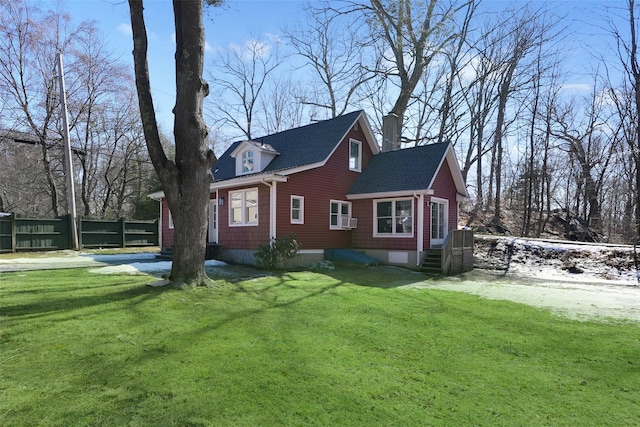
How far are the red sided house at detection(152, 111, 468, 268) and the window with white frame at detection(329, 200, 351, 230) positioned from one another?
0.13 ft

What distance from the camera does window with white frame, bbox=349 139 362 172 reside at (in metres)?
15.9

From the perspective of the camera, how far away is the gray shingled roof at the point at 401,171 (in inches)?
547

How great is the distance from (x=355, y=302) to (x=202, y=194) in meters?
3.82

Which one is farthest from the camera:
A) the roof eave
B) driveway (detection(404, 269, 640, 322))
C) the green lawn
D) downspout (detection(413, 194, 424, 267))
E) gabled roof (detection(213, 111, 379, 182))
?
gabled roof (detection(213, 111, 379, 182))

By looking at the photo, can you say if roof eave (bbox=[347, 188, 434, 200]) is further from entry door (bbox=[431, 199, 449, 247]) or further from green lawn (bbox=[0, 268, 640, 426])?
green lawn (bbox=[0, 268, 640, 426])

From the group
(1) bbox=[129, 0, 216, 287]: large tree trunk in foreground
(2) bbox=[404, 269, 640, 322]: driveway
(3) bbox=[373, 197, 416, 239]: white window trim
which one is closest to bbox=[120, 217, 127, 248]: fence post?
(3) bbox=[373, 197, 416, 239]: white window trim

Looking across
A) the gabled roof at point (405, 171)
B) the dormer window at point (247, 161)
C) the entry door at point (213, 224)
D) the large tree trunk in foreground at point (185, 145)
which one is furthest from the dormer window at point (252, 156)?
the large tree trunk in foreground at point (185, 145)

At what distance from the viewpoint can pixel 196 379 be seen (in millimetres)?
3549

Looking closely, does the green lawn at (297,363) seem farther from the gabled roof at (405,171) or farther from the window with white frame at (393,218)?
the gabled roof at (405,171)

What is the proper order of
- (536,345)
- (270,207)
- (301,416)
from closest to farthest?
(301,416), (536,345), (270,207)

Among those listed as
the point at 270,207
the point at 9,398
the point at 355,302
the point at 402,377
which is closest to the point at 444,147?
the point at 270,207

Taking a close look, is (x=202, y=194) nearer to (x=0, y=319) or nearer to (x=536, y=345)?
(x=0, y=319)

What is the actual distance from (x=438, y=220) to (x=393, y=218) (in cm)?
217

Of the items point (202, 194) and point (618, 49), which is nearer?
point (202, 194)
